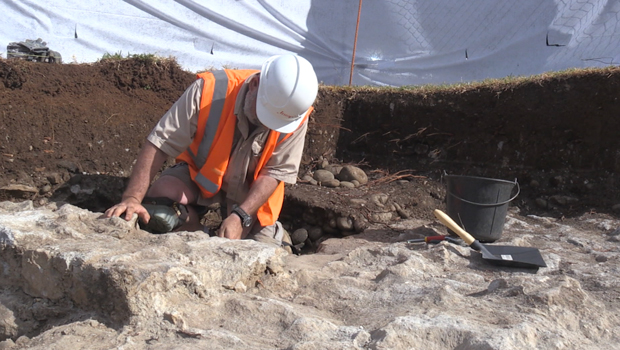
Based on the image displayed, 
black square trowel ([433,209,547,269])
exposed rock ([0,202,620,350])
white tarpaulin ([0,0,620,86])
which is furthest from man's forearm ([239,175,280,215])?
white tarpaulin ([0,0,620,86])

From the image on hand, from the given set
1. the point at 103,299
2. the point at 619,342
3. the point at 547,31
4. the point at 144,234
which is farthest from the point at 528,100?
the point at 103,299

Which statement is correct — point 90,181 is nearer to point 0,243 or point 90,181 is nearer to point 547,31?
point 0,243

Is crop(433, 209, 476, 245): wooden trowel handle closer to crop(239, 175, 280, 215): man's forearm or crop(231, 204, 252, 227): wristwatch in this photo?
crop(239, 175, 280, 215): man's forearm

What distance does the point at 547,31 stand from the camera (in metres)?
6.82

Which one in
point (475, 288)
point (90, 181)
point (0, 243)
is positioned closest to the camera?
point (0, 243)

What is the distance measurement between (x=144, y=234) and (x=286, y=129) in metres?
1.03

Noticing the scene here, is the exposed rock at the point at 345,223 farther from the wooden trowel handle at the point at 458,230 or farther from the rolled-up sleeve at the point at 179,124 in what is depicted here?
the rolled-up sleeve at the point at 179,124

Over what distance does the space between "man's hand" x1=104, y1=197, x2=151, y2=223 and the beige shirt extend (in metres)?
0.36

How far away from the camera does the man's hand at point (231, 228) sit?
9.73ft

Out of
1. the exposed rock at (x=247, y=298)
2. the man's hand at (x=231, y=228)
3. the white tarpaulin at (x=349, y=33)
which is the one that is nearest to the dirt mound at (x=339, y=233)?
the exposed rock at (x=247, y=298)

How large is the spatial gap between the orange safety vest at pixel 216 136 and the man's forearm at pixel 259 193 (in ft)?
0.35

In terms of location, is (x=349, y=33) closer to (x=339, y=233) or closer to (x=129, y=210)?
(x=339, y=233)

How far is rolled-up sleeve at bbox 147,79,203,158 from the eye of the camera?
3039 millimetres

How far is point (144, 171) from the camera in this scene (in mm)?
2971
